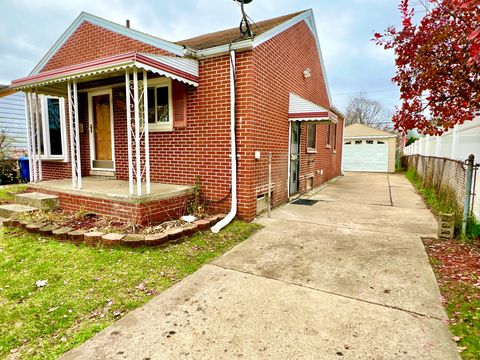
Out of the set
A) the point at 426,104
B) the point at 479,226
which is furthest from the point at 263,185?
the point at 479,226

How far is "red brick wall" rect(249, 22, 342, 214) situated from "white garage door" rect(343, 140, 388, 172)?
43.6 feet

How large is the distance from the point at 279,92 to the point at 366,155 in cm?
1711

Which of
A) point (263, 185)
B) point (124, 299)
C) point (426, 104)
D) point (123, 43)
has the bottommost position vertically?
point (124, 299)

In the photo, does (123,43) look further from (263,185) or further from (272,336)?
(272,336)

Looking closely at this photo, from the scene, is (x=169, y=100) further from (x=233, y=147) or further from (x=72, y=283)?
(x=72, y=283)

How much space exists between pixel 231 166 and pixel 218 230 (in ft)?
4.44

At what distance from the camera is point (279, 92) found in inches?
258

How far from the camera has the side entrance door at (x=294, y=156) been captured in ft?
25.4

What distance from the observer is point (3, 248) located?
13.5 ft

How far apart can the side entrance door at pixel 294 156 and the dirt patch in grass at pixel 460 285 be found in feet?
13.3

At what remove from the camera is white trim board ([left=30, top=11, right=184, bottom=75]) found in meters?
5.79

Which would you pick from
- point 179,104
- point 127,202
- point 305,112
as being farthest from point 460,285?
point 179,104

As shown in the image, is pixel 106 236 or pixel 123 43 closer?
pixel 106 236

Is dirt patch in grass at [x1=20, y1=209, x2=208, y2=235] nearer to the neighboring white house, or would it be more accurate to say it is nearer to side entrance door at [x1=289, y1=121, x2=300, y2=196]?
side entrance door at [x1=289, y1=121, x2=300, y2=196]
